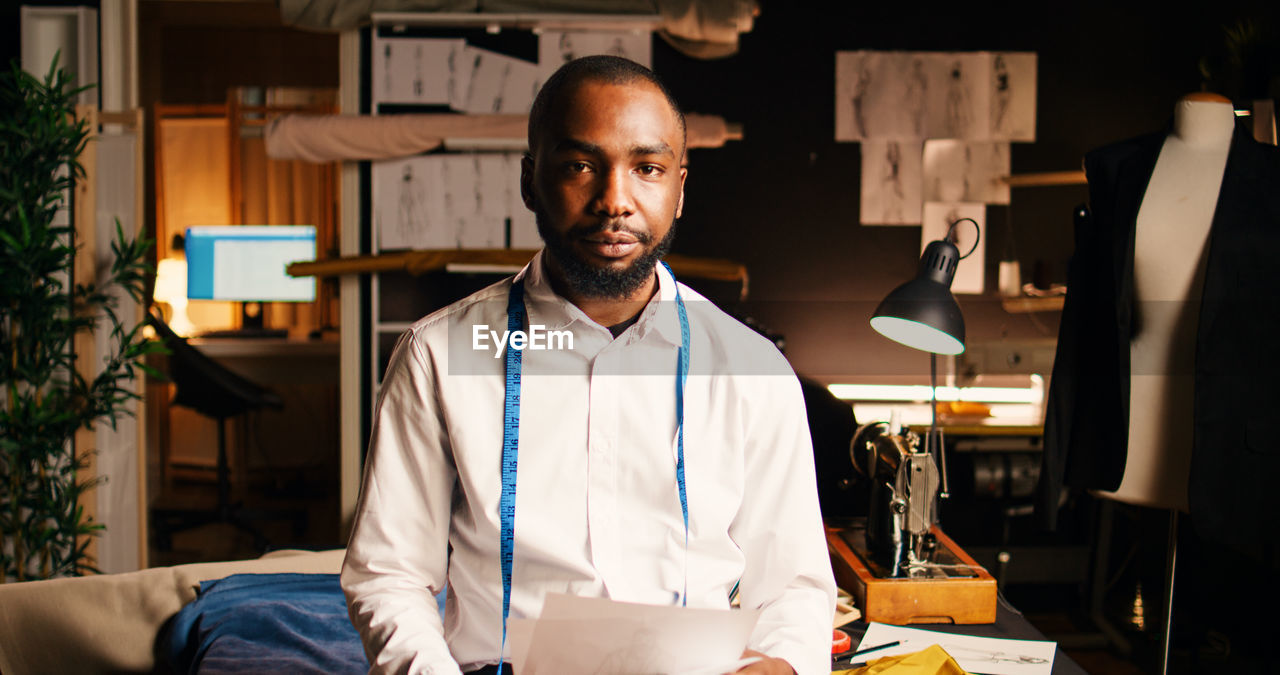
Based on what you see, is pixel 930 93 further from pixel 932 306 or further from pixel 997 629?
pixel 997 629

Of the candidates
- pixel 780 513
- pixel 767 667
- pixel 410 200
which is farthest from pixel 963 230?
pixel 767 667

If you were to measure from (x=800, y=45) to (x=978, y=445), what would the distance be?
6.51ft

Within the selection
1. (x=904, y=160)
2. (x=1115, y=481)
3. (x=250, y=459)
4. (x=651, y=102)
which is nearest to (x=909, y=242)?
(x=904, y=160)

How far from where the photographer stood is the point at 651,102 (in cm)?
123

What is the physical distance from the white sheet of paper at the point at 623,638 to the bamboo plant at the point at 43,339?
3.07 meters

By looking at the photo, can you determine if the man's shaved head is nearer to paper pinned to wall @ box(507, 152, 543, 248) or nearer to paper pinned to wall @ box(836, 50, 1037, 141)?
paper pinned to wall @ box(507, 152, 543, 248)

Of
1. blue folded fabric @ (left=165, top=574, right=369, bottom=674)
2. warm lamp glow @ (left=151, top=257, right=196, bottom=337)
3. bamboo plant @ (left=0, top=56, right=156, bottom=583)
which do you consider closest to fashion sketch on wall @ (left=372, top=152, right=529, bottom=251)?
bamboo plant @ (left=0, top=56, right=156, bottom=583)

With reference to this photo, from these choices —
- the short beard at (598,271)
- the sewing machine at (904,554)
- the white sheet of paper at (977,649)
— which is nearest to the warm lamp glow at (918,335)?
the sewing machine at (904,554)

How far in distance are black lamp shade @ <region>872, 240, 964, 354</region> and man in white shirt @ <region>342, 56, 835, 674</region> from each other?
1.48 feet

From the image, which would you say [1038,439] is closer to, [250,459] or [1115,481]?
[1115,481]

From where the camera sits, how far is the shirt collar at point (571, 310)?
4.40 feet

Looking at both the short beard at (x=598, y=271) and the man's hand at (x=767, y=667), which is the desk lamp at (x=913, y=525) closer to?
the man's hand at (x=767, y=667)

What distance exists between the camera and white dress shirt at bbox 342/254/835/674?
1246mm

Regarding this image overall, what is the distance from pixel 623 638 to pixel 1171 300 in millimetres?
1908
